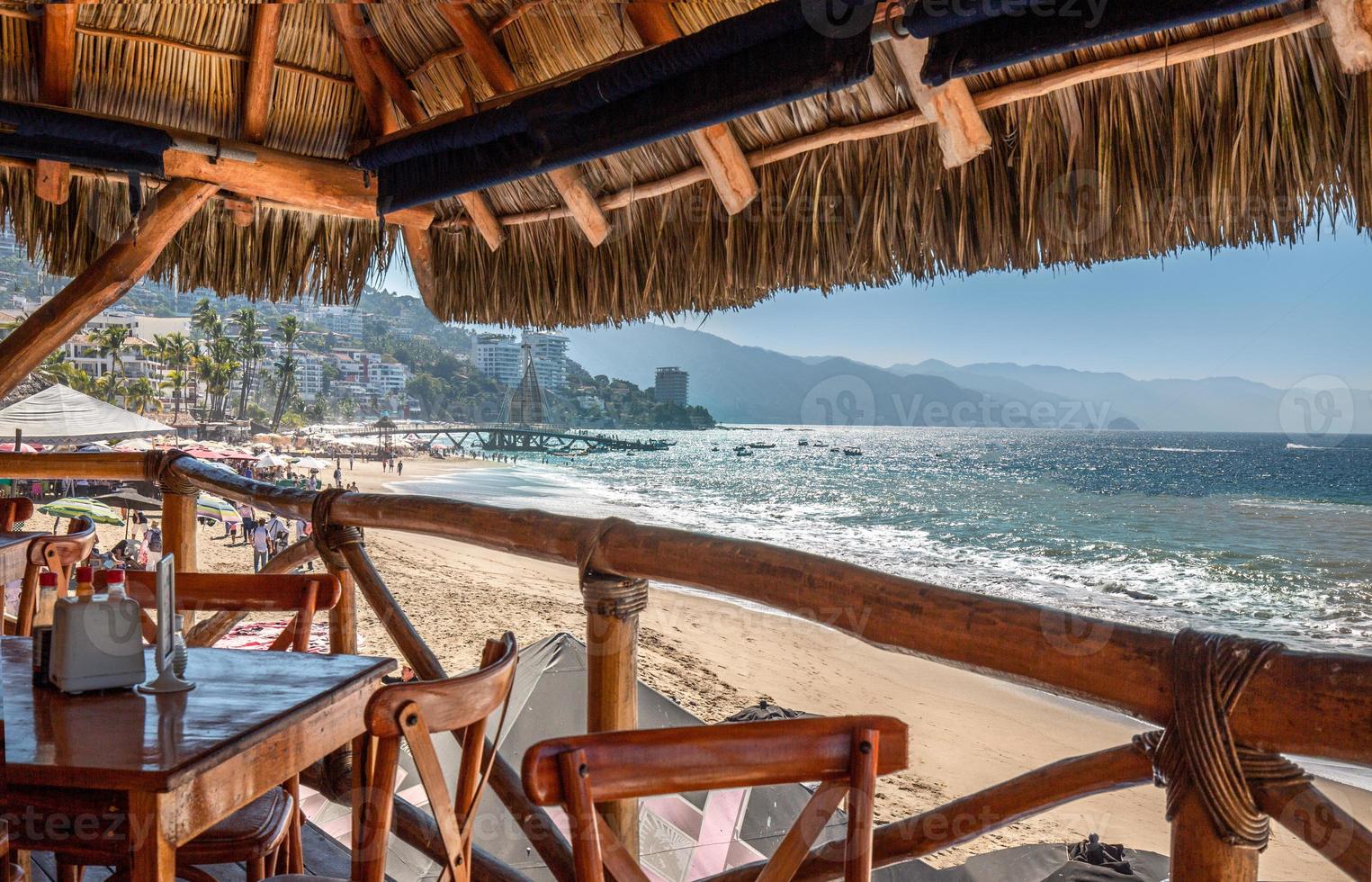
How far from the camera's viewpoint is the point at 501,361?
43.2 metres

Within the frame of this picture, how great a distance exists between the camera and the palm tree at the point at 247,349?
1499 inches

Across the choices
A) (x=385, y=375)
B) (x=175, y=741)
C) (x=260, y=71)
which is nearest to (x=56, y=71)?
(x=260, y=71)

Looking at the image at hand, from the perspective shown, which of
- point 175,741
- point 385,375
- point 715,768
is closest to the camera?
A: point 715,768

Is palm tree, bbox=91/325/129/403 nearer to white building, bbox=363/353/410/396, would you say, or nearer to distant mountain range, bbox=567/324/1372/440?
white building, bbox=363/353/410/396

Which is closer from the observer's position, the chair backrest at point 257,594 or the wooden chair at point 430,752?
the wooden chair at point 430,752

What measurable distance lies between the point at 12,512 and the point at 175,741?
196cm

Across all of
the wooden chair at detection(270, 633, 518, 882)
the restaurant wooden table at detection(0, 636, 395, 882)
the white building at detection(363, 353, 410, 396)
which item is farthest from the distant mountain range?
the wooden chair at detection(270, 633, 518, 882)

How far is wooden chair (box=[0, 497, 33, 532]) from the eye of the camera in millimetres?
2336

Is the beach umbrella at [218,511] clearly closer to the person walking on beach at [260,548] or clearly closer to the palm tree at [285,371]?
the person walking on beach at [260,548]

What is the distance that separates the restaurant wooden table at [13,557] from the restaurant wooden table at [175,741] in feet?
3.08

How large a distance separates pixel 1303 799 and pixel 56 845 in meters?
1.26

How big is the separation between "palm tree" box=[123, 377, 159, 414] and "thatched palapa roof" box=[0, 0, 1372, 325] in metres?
36.6

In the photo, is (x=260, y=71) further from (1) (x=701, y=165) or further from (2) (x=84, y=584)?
(2) (x=84, y=584)

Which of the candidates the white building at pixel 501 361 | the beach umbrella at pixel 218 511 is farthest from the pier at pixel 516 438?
the beach umbrella at pixel 218 511
